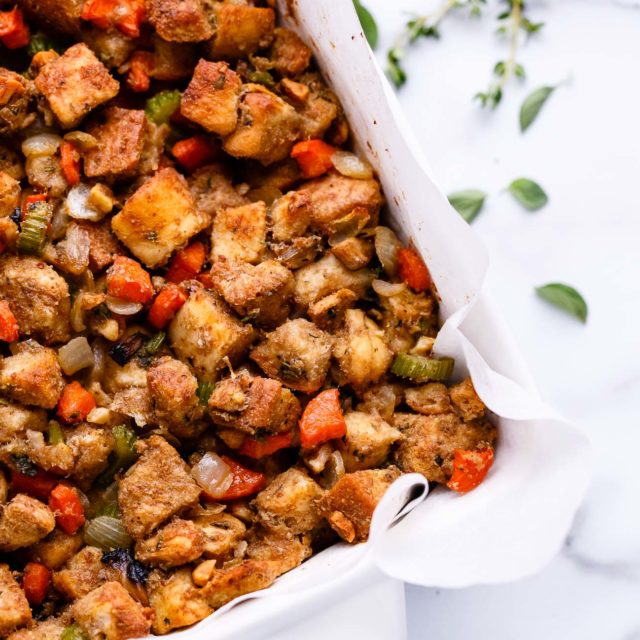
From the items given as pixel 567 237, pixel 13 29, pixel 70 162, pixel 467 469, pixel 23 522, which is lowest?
pixel 23 522

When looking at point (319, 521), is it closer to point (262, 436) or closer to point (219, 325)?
point (262, 436)

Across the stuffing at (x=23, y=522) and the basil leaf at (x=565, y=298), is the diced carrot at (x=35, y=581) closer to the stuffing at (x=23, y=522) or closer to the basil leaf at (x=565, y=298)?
the stuffing at (x=23, y=522)

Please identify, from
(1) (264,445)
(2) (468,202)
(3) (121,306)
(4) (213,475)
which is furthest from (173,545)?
(2) (468,202)

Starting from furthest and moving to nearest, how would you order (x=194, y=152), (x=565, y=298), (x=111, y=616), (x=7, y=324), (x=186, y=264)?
(x=565, y=298), (x=194, y=152), (x=186, y=264), (x=7, y=324), (x=111, y=616)

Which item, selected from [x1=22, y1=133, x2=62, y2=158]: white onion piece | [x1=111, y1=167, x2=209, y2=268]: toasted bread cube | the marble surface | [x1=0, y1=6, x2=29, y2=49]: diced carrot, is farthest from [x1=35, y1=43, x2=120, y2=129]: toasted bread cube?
the marble surface

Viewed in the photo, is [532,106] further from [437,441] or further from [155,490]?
[155,490]

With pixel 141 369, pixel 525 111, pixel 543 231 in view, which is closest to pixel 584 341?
pixel 543 231

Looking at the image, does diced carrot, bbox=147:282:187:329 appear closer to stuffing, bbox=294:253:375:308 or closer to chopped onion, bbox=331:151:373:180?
stuffing, bbox=294:253:375:308
